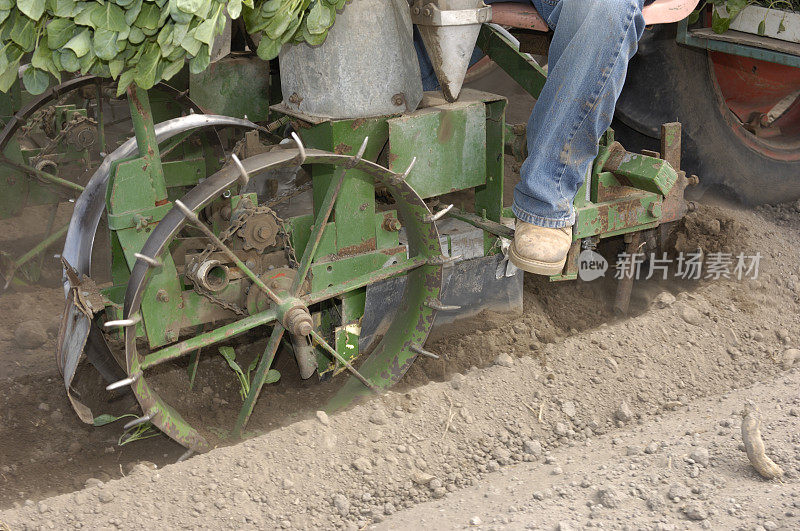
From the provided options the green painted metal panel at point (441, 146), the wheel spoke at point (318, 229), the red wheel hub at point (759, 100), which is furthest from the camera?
the red wheel hub at point (759, 100)

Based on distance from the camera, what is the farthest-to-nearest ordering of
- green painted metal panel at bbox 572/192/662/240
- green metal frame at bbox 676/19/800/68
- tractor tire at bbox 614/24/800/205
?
tractor tire at bbox 614/24/800/205, green metal frame at bbox 676/19/800/68, green painted metal panel at bbox 572/192/662/240

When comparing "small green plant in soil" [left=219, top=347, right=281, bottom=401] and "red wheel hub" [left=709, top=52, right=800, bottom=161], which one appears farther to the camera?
"red wheel hub" [left=709, top=52, right=800, bottom=161]

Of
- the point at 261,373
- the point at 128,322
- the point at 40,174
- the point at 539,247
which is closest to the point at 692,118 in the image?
the point at 539,247

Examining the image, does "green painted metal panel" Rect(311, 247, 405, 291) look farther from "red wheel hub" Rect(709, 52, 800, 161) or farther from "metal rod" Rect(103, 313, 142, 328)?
"red wheel hub" Rect(709, 52, 800, 161)

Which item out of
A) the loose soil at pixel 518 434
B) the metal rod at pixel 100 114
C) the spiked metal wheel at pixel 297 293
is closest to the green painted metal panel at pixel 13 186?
the metal rod at pixel 100 114

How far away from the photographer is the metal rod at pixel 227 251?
95.4 inches

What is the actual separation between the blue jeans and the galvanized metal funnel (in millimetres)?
265

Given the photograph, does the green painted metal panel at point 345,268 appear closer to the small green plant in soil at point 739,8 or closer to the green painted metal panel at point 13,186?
the small green plant in soil at point 739,8

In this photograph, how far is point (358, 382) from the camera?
10.2 feet

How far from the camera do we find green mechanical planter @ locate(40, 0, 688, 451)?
2596mm

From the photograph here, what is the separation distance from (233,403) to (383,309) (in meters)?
0.66

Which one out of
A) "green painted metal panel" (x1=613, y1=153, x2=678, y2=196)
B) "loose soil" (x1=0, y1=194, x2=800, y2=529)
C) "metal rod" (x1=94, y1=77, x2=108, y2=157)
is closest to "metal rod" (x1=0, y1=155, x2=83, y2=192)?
"metal rod" (x1=94, y1=77, x2=108, y2=157)

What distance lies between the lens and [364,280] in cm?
294

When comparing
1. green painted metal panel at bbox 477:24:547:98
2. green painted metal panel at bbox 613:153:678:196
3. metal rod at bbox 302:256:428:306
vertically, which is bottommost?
metal rod at bbox 302:256:428:306
